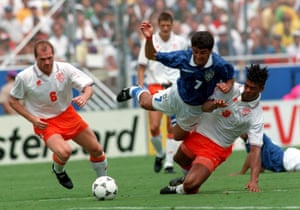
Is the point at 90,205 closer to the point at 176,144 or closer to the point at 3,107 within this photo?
the point at 176,144

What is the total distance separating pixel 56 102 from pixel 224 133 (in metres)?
2.51

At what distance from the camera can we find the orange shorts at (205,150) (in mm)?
12539

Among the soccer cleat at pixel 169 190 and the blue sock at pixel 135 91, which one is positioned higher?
the blue sock at pixel 135 91

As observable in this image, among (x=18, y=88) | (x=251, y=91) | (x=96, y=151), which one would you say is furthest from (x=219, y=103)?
(x=18, y=88)

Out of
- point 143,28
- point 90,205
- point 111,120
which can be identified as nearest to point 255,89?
point 143,28

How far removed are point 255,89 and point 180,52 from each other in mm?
1019

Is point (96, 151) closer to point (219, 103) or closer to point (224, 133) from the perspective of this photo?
point (224, 133)

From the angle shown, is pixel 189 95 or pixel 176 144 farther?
pixel 176 144

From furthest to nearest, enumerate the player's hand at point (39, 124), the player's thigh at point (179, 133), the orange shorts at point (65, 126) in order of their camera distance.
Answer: the orange shorts at point (65, 126) < the player's hand at point (39, 124) < the player's thigh at point (179, 133)

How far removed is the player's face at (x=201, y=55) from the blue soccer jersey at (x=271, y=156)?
391 cm

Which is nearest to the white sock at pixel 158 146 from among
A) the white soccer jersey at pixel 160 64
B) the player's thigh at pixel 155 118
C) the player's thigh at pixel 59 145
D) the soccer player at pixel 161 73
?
the soccer player at pixel 161 73

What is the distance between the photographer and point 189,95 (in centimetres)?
1238

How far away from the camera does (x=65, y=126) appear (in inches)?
549

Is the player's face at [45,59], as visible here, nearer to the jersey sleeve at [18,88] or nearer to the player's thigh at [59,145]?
the jersey sleeve at [18,88]
